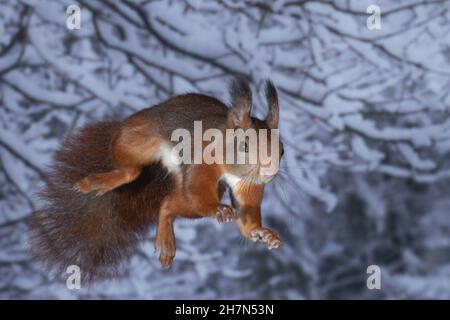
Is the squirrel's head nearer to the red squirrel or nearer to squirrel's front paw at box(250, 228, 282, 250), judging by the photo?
the red squirrel

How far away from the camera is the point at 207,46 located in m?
3.39

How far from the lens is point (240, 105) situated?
2070 millimetres

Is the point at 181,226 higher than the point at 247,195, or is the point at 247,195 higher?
the point at 181,226

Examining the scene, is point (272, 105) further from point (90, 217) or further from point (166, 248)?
point (90, 217)

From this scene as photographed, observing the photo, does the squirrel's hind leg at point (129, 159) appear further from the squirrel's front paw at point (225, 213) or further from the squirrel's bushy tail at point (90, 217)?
the squirrel's front paw at point (225, 213)

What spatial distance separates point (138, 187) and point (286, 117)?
1.26m

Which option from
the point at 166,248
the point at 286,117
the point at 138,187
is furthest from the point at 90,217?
the point at 286,117

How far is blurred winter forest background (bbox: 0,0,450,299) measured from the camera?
3369mm

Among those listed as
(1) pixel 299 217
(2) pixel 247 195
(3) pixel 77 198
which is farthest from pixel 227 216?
(1) pixel 299 217

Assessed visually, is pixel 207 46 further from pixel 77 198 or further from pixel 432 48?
pixel 77 198

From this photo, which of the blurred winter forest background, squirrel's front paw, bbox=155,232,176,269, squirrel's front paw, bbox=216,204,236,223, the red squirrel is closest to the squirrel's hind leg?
the red squirrel

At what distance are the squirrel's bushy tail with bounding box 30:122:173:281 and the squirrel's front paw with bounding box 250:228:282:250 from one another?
0.34 metres

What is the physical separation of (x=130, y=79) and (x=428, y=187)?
1466 millimetres

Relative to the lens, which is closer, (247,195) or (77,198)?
(247,195)
